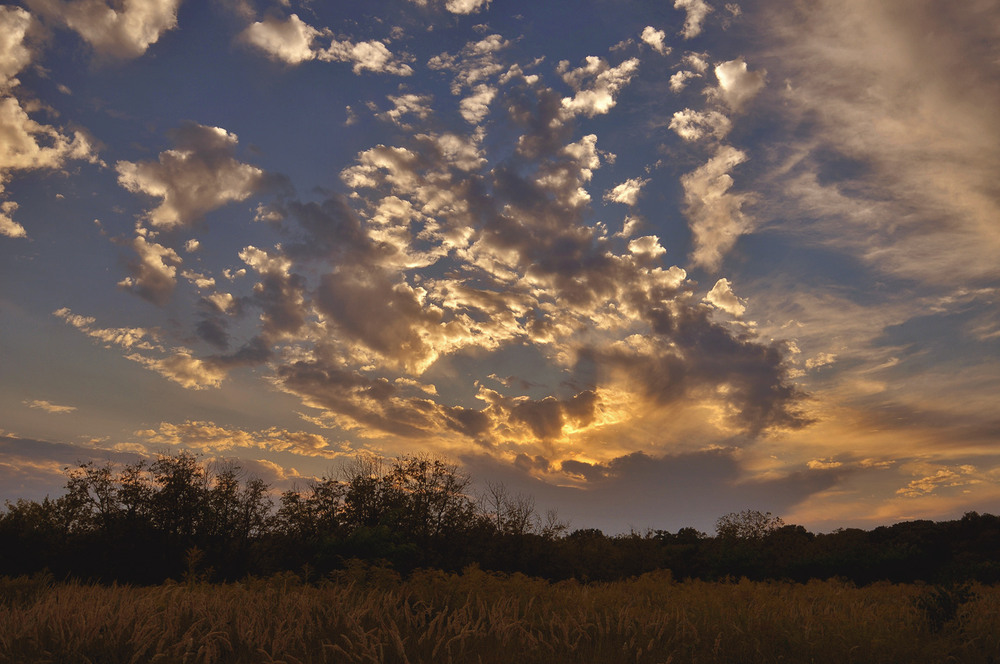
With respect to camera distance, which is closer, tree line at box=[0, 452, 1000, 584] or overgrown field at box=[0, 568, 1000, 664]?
overgrown field at box=[0, 568, 1000, 664]

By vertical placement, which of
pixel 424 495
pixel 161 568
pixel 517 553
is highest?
pixel 424 495

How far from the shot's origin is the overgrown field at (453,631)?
7551mm

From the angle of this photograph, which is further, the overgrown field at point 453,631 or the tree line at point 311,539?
the tree line at point 311,539

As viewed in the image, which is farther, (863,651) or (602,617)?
(602,617)

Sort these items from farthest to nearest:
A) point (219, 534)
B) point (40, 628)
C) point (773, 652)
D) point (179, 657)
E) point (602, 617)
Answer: point (219, 534), point (602, 617), point (773, 652), point (40, 628), point (179, 657)

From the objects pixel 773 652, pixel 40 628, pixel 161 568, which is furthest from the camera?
pixel 161 568

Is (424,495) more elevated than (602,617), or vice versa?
(424,495)

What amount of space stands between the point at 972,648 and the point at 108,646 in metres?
13.8

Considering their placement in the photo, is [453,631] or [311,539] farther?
[311,539]

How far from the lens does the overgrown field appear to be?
7551 mm

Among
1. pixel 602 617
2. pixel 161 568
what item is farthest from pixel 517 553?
pixel 602 617

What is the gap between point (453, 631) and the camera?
8.77 metres

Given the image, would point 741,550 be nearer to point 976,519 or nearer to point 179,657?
point 976,519

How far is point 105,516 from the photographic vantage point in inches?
1590
